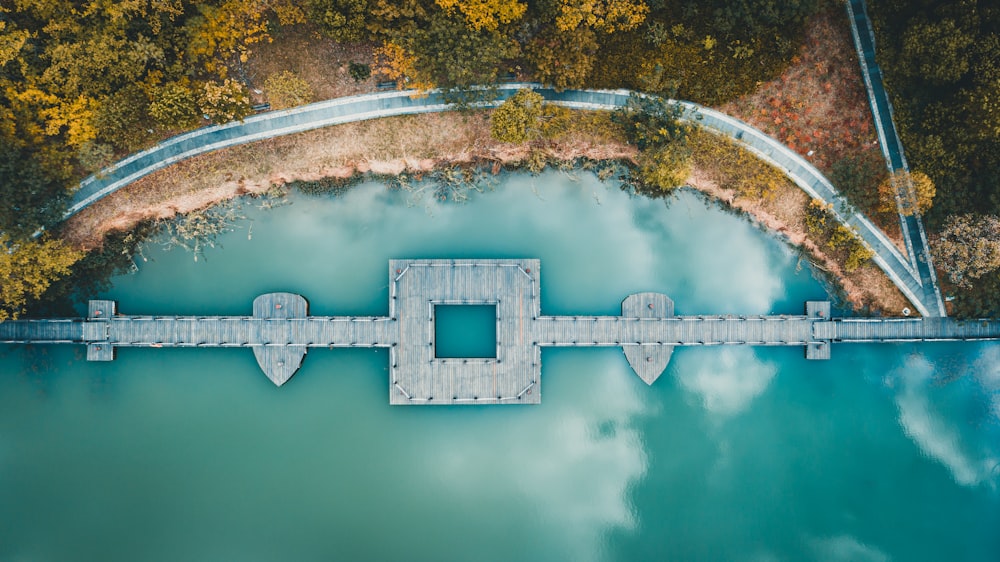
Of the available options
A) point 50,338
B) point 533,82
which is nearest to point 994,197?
point 533,82

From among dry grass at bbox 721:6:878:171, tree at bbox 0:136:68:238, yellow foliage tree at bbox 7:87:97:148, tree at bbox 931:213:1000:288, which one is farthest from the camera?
dry grass at bbox 721:6:878:171

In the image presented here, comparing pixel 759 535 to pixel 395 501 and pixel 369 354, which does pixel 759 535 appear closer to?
pixel 395 501

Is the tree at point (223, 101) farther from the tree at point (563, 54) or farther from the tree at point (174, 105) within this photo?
the tree at point (563, 54)

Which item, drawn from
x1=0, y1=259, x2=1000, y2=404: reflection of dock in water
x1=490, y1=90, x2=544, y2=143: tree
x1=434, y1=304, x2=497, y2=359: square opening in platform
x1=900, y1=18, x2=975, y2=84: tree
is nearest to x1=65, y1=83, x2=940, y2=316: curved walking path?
x1=490, y1=90, x2=544, y2=143: tree

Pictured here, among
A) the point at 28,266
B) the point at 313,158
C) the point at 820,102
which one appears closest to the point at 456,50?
the point at 313,158

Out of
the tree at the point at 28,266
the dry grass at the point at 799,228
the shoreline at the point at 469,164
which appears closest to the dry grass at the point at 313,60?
the shoreline at the point at 469,164

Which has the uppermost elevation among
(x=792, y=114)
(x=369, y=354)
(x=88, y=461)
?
(x=792, y=114)

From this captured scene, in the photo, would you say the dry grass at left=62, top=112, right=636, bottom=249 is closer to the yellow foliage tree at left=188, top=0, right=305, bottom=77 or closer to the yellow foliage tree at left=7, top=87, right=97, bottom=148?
the yellow foliage tree at left=7, top=87, right=97, bottom=148
